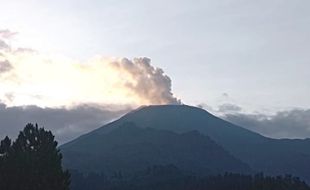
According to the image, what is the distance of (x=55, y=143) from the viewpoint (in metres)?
80.1

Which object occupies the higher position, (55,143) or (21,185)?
(55,143)

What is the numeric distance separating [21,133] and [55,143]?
4.34 meters

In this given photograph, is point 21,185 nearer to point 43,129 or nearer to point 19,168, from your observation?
point 19,168

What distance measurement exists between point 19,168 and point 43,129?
18.8 feet

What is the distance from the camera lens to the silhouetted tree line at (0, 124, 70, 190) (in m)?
77.5

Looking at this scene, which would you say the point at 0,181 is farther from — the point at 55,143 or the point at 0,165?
the point at 55,143

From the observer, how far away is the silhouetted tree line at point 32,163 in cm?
7750

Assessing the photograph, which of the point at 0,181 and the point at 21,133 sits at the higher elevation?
the point at 21,133

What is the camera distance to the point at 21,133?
80.7m

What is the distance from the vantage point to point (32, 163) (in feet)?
257

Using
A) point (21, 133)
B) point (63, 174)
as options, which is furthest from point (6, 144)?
point (63, 174)

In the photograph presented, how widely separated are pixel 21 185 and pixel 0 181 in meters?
2.44

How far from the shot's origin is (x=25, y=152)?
79562 millimetres

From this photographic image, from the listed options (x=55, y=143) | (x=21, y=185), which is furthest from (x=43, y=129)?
(x=21, y=185)
